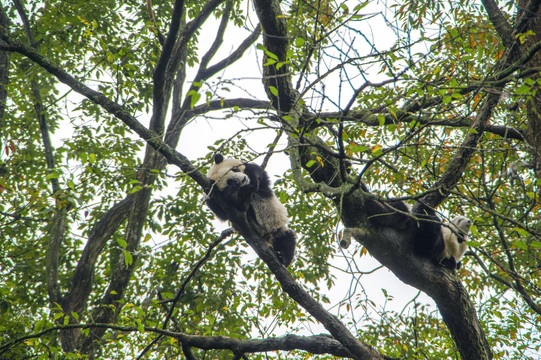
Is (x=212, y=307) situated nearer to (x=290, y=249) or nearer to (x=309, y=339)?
(x=290, y=249)

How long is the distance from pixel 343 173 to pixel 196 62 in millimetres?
7718

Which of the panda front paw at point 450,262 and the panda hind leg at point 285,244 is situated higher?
the panda hind leg at point 285,244

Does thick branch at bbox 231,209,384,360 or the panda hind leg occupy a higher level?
the panda hind leg

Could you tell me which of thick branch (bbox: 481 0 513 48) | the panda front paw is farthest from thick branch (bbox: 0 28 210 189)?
thick branch (bbox: 481 0 513 48)

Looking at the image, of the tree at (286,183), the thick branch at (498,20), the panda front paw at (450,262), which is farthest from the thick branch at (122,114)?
the thick branch at (498,20)

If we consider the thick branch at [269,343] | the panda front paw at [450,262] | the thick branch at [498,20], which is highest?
the thick branch at [498,20]

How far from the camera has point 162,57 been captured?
4.82 m

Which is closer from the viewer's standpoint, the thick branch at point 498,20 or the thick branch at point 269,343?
the thick branch at point 269,343

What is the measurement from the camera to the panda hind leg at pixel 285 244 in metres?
5.70

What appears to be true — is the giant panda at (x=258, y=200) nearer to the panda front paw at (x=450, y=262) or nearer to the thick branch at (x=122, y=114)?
the thick branch at (x=122, y=114)

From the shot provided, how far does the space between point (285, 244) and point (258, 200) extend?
83 cm

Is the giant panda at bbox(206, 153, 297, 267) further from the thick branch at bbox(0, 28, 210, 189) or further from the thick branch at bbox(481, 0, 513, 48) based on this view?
the thick branch at bbox(481, 0, 513, 48)

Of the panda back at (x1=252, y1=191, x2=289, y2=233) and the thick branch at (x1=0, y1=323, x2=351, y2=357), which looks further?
the panda back at (x1=252, y1=191, x2=289, y2=233)

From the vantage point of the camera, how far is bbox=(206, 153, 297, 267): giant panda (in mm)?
5207
